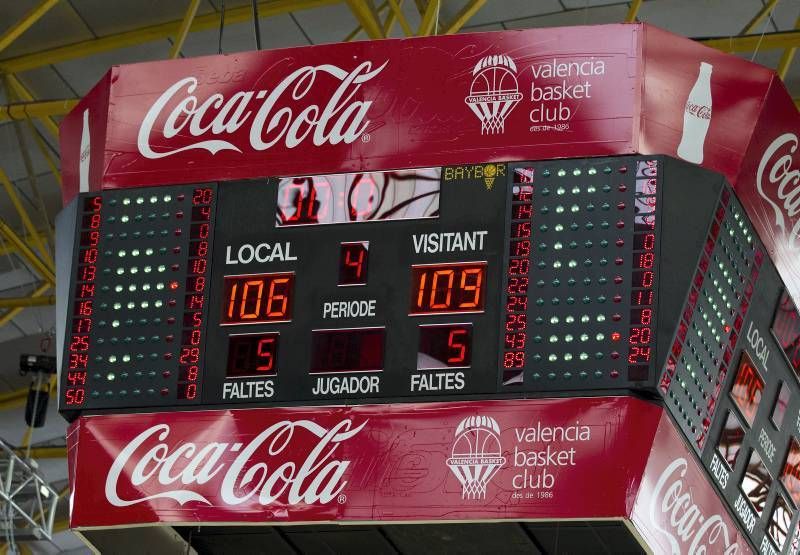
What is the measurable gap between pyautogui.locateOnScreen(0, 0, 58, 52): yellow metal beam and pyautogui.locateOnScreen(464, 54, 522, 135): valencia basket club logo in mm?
6526

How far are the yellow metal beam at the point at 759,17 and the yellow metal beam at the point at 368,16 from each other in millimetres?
3413

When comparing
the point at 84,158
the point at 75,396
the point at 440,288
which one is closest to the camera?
the point at 440,288

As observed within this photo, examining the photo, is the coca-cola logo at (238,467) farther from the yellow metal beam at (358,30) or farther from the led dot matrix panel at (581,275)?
the yellow metal beam at (358,30)

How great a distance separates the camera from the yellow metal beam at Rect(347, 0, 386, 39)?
53.7ft

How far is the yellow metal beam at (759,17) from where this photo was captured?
53.8ft

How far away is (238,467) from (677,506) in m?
2.67

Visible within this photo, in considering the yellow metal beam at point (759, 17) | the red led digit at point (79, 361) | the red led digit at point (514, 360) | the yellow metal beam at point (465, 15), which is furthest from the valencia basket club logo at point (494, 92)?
the yellow metal beam at point (759, 17)

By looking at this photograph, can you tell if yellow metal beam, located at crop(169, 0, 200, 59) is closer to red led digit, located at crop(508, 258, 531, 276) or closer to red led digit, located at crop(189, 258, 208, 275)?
red led digit, located at crop(189, 258, 208, 275)

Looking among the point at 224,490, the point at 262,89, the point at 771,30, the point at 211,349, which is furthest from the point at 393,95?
the point at 771,30

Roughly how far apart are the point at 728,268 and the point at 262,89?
323 centimetres

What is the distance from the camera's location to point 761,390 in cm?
1180

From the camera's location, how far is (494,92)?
37.0 ft

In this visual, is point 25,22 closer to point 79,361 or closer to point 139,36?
point 139,36

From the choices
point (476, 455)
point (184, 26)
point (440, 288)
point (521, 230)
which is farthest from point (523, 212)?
point (184, 26)
